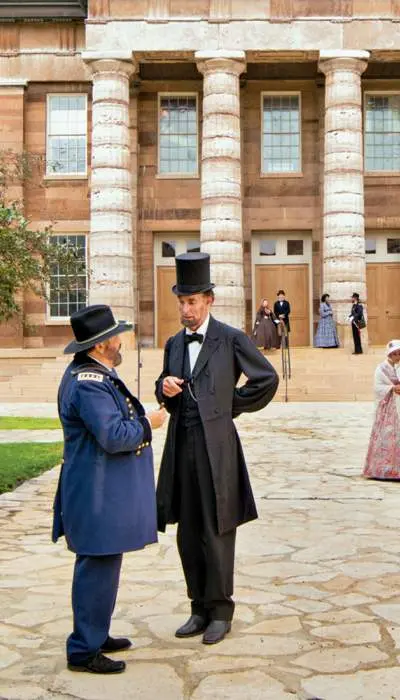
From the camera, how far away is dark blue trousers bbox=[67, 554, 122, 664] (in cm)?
466

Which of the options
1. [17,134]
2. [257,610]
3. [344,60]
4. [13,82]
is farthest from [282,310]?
[257,610]

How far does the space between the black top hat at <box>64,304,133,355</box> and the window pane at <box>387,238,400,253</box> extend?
96.2 feet

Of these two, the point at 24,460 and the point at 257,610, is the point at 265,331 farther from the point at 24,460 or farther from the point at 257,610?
the point at 257,610

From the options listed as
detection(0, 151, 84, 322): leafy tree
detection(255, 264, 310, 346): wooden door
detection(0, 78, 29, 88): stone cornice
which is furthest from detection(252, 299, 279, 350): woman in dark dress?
detection(0, 151, 84, 322): leafy tree

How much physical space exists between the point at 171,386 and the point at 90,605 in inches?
48.1

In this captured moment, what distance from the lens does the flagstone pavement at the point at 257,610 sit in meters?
4.48

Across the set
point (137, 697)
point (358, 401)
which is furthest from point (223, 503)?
point (358, 401)

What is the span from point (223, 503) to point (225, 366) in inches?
30.9

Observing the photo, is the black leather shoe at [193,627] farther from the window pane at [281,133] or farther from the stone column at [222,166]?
the window pane at [281,133]

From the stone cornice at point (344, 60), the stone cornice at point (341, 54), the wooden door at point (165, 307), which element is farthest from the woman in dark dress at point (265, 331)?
the stone cornice at point (341, 54)

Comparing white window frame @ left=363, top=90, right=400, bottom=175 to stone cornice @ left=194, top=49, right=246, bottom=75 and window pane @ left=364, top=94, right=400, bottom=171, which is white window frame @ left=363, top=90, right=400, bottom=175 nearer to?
window pane @ left=364, top=94, right=400, bottom=171

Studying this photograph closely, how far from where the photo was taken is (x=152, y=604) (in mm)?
5895

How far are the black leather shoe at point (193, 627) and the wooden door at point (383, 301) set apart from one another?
28.0m

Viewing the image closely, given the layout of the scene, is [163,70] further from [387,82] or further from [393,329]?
[393,329]
